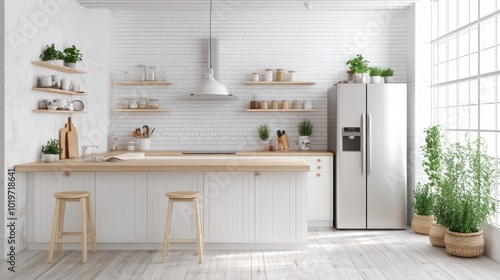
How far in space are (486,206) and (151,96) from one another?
16.5ft

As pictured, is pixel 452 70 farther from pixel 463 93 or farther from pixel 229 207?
pixel 229 207

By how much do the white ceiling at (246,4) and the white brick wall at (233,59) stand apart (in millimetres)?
507

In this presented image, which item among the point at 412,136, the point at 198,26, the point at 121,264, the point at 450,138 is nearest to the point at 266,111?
the point at 198,26

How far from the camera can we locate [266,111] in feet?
25.6

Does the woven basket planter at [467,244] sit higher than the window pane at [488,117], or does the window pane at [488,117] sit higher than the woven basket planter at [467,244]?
the window pane at [488,117]

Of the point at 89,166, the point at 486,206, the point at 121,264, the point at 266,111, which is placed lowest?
the point at 121,264

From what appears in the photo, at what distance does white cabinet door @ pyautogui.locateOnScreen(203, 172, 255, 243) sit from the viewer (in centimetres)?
545

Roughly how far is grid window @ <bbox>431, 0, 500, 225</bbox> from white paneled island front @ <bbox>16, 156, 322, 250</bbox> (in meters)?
2.05

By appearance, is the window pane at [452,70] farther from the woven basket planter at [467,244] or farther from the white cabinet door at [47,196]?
the white cabinet door at [47,196]

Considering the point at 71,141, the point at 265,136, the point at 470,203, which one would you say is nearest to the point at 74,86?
the point at 71,141

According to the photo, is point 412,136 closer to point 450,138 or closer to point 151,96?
point 450,138

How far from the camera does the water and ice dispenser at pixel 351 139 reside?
6.88 m

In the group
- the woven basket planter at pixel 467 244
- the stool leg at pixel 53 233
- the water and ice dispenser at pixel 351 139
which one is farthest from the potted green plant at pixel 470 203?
the stool leg at pixel 53 233

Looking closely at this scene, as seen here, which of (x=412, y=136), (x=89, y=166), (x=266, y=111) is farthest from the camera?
(x=266, y=111)
